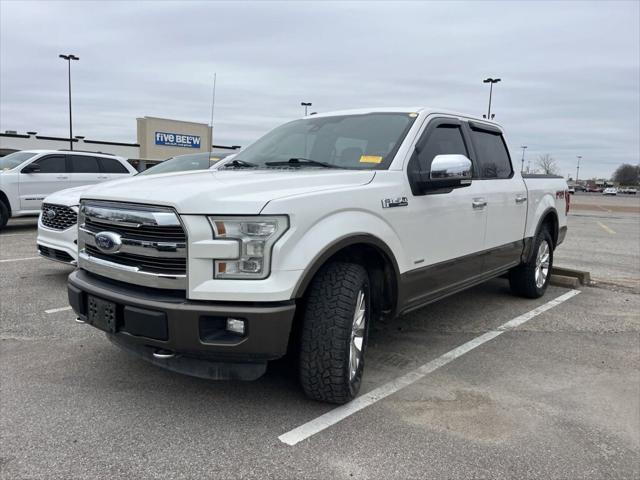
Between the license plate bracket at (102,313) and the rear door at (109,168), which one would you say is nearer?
the license plate bracket at (102,313)

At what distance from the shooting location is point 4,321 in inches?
185

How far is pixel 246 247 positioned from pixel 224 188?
376 mm

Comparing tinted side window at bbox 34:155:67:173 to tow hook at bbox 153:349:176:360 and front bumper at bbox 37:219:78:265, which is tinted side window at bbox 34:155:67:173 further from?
tow hook at bbox 153:349:176:360

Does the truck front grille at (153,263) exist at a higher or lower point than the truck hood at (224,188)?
lower

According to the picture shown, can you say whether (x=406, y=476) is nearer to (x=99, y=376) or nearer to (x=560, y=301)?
(x=99, y=376)

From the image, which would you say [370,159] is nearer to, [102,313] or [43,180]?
[102,313]

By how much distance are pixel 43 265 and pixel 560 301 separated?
669cm

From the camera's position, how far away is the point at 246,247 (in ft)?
8.89

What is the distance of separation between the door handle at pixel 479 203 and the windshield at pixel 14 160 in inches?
390

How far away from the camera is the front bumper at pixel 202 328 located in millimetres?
2693

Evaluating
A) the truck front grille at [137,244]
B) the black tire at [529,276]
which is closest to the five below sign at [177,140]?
the black tire at [529,276]

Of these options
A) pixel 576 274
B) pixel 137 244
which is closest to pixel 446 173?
pixel 137 244

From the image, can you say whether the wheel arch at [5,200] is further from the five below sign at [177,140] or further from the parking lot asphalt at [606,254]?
the five below sign at [177,140]

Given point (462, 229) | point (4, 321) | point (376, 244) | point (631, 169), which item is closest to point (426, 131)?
point (462, 229)
